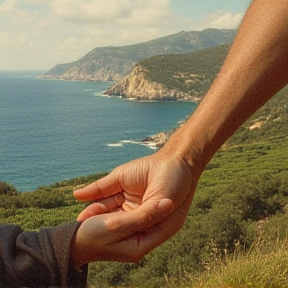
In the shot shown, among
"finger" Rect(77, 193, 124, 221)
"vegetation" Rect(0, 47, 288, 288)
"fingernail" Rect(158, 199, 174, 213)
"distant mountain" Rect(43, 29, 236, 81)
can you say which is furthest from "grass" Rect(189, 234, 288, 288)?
"distant mountain" Rect(43, 29, 236, 81)

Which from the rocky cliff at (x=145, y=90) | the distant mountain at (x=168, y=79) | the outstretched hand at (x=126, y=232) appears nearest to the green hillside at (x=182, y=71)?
the distant mountain at (x=168, y=79)

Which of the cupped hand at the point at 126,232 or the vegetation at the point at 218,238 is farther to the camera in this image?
the vegetation at the point at 218,238

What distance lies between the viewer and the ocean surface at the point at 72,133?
157ft

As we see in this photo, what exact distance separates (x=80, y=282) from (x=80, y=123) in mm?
71159

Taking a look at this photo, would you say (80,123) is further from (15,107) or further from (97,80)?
(97,80)

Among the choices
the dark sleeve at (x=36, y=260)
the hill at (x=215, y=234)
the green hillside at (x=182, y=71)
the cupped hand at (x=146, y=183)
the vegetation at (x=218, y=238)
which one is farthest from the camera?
the green hillside at (x=182, y=71)

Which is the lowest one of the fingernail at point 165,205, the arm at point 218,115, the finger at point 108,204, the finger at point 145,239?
the finger at point 145,239

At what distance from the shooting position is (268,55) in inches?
52.9

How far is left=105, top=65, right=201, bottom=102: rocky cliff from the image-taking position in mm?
91562

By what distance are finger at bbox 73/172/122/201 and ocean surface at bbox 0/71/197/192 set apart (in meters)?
41.2

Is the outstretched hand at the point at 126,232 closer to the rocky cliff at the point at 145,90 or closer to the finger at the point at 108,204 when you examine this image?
the finger at the point at 108,204

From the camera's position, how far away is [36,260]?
1.21 meters

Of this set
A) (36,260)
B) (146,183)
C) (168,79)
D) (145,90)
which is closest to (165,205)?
(146,183)

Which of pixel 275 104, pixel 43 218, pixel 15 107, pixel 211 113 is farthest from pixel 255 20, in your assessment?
pixel 15 107
